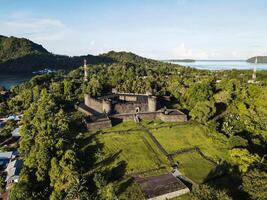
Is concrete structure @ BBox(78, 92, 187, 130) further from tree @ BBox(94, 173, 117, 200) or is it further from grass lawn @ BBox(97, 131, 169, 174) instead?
tree @ BBox(94, 173, 117, 200)

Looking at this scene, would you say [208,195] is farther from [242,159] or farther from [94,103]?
[94,103]

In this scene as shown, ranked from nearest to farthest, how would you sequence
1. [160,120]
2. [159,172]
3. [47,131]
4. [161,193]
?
[161,193] → [159,172] → [47,131] → [160,120]

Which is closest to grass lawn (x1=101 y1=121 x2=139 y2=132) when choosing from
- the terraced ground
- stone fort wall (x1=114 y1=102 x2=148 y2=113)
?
the terraced ground

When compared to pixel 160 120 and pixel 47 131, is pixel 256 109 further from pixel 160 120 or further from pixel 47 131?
pixel 47 131

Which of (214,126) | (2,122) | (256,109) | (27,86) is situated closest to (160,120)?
(214,126)

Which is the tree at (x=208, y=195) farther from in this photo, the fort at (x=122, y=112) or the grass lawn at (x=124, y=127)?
the fort at (x=122, y=112)
